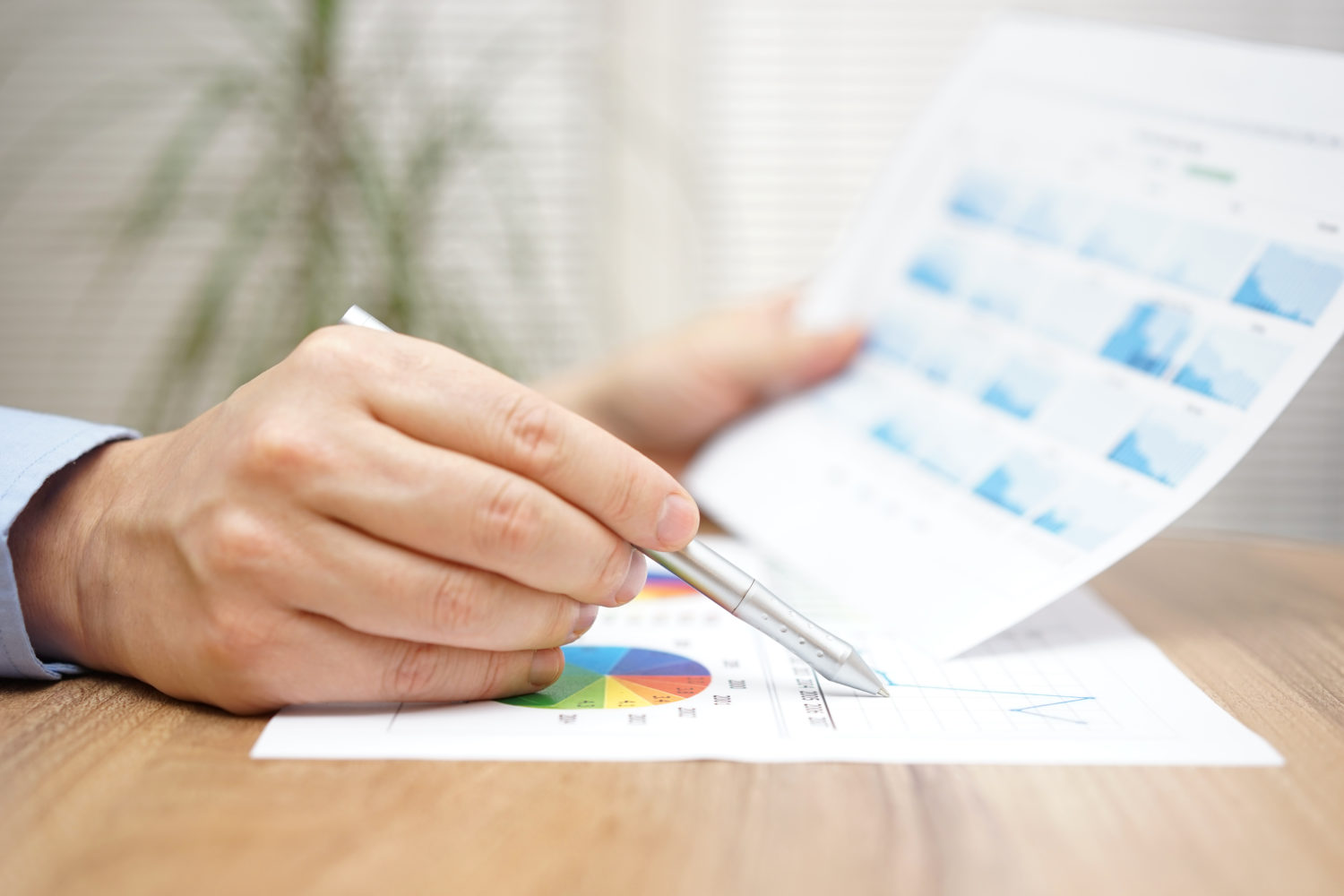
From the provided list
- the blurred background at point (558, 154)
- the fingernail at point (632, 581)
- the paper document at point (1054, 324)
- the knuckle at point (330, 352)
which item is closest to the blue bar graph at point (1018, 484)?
the paper document at point (1054, 324)

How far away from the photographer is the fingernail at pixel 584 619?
0.37 m

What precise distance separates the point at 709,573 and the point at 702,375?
429 mm

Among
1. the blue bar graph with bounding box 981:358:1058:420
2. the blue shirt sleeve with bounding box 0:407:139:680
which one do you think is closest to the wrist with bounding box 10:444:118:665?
the blue shirt sleeve with bounding box 0:407:139:680

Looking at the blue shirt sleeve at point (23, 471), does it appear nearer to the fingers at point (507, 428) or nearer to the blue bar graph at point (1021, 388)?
the fingers at point (507, 428)

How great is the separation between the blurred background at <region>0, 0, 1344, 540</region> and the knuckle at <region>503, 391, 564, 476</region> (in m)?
0.99

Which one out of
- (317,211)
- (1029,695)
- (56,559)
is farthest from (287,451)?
(317,211)

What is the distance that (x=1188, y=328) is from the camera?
480 mm

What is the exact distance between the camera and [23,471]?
39 centimetres

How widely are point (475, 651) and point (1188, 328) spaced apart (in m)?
0.37

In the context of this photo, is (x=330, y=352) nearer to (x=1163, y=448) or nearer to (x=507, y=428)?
(x=507, y=428)

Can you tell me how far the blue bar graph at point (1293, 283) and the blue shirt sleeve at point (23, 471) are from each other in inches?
20.1

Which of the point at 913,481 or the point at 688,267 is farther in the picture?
the point at 688,267

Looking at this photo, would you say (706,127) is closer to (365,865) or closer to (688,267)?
(688,267)

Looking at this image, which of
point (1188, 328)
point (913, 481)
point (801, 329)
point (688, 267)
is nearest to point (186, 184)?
point (688, 267)
